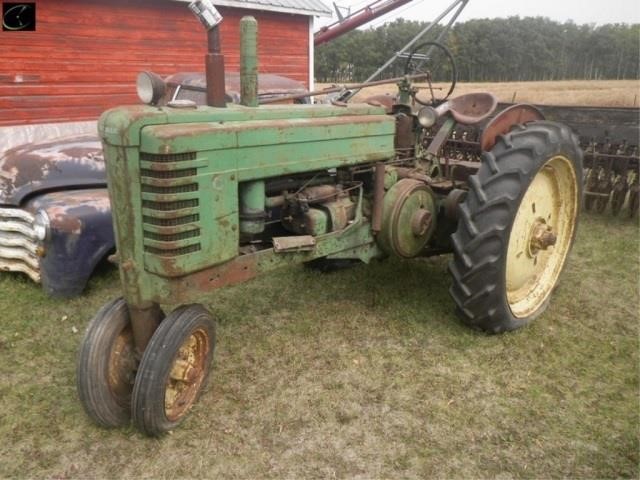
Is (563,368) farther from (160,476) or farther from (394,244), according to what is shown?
(160,476)

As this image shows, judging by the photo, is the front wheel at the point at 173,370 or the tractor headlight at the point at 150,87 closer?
the front wheel at the point at 173,370

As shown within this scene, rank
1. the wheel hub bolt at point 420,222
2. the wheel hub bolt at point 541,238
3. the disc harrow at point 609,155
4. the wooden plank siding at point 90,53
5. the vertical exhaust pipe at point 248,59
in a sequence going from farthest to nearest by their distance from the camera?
the wooden plank siding at point 90,53 → the disc harrow at point 609,155 → the wheel hub bolt at point 541,238 → the wheel hub bolt at point 420,222 → the vertical exhaust pipe at point 248,59

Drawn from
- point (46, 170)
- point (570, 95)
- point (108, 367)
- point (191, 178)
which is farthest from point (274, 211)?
point (570, 95)

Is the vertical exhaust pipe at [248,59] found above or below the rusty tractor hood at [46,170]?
above

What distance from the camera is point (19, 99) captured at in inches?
287

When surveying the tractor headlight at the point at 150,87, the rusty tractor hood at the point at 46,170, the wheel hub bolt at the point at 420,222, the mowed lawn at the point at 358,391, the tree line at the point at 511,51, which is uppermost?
the tree line at the point at 511,51

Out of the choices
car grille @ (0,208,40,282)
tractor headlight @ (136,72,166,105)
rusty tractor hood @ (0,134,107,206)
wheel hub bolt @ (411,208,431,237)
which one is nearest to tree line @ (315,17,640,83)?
rusty tractor hood @ (0,134,107,206)

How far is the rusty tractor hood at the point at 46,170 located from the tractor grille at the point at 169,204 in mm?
2216

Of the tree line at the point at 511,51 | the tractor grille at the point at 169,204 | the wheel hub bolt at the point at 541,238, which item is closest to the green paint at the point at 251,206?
the tractor grille at the point at 169,204

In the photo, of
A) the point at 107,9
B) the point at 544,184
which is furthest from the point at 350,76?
the point at 544,184

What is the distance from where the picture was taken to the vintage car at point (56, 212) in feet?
12.5

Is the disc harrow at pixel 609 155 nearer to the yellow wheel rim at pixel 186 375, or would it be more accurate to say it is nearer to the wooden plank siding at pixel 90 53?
the yellow wheel rim at pixel 186 375

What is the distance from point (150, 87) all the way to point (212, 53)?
0.40m

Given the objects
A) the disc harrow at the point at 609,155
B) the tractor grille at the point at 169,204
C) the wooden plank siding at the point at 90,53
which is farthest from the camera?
the wooden plank siding at the point at 90,53
